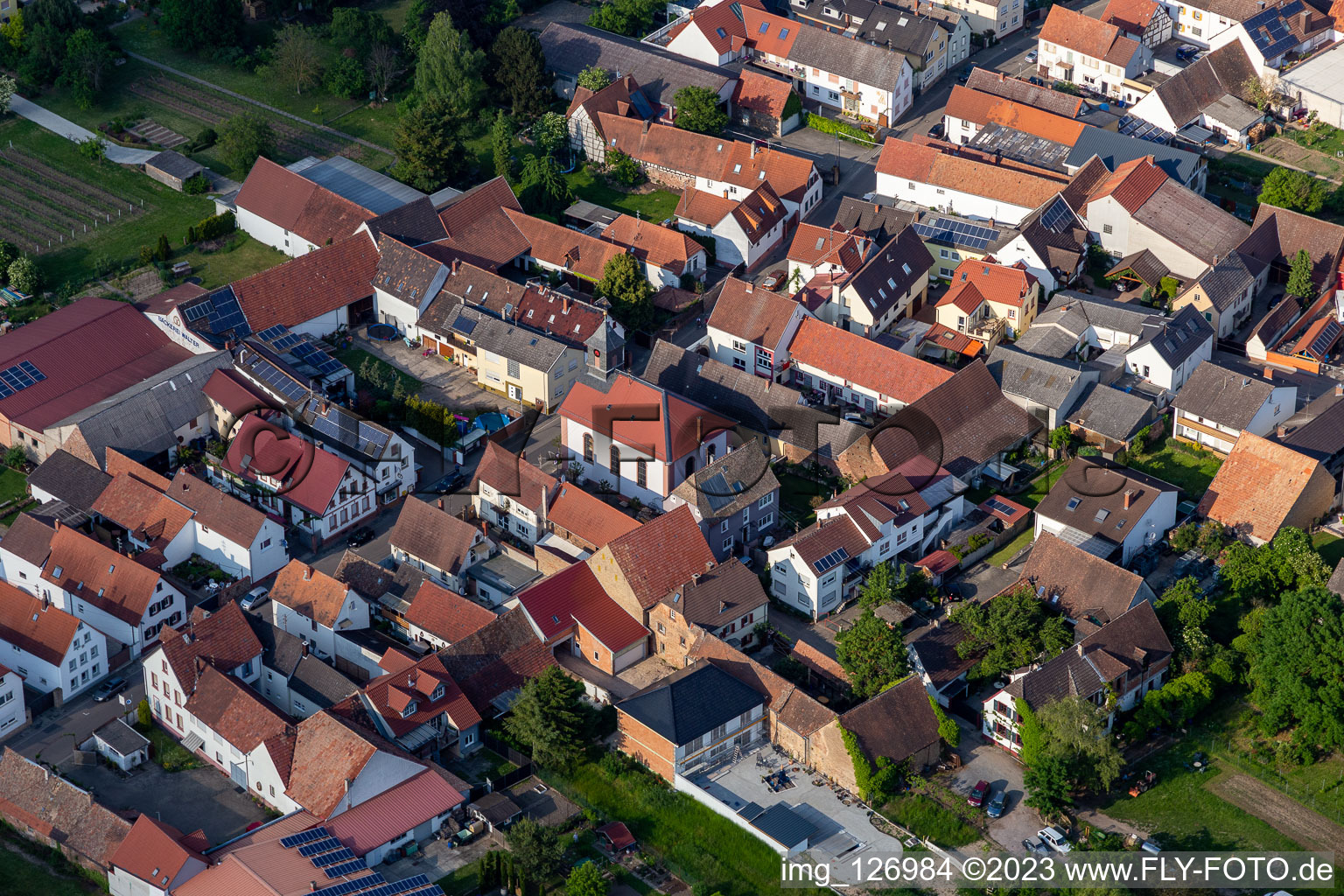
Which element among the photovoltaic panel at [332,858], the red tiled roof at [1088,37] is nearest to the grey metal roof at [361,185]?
the red tiled roof at [1088,37]

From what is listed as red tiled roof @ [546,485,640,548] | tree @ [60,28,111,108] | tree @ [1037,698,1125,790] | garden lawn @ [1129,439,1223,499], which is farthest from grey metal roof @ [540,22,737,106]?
tree @ [1037,698,1125,790]

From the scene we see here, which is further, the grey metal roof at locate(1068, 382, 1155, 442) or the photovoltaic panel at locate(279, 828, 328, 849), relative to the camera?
Answer: the grey metal roof at locate(1068, 382, 1155, 442)

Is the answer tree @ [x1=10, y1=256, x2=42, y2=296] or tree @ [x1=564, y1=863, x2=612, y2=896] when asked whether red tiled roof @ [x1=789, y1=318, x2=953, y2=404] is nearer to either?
tree @ [x1=564, y1=863, x2=612, y2=896]

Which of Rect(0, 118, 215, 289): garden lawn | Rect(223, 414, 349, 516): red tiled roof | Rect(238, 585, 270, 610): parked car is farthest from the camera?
Rect(0, 118, 215, 289): garden lawn

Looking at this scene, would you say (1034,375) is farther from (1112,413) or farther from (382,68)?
(382,68)

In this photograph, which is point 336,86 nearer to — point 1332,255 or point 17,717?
point 17,717

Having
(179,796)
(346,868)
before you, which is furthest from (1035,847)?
(179,796)

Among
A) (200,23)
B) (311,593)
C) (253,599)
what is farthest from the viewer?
(200,23)
